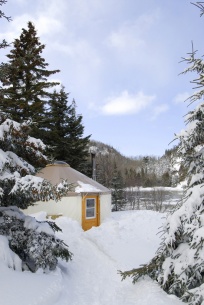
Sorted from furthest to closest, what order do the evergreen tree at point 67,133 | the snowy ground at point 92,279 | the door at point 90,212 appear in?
the evergreen tree at point 67,133 → the door at point 90,212 → the snowy ground at point 92,279

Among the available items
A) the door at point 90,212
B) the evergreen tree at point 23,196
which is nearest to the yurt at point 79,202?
the door at point 90,212

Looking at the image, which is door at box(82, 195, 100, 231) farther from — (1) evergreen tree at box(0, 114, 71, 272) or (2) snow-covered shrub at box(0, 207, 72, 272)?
(2) snow-covered shrub at box(0, 207, 72, 272)

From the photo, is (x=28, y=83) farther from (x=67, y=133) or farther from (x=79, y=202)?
(x=79, y=202)

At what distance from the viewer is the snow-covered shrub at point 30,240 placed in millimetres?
5761

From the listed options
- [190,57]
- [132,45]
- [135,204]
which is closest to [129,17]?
[132,45]

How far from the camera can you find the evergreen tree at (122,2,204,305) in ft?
14.4

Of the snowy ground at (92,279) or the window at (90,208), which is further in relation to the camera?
the window at (90,208)

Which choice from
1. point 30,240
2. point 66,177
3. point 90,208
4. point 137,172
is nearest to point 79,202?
point 90,208

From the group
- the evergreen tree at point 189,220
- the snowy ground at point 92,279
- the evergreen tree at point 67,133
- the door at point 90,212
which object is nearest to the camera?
the evergreen tree at point 189,220

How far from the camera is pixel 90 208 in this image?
47.2 ft

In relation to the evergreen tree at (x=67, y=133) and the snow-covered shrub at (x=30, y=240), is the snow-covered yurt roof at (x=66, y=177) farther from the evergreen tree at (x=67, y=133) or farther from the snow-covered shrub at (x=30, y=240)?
the snow-covered shrub at (x=30, y=240)

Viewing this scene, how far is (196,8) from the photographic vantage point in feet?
13.9

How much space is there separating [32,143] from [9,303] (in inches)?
138

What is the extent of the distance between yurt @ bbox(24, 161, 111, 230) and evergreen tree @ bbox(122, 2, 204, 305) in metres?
8.51
